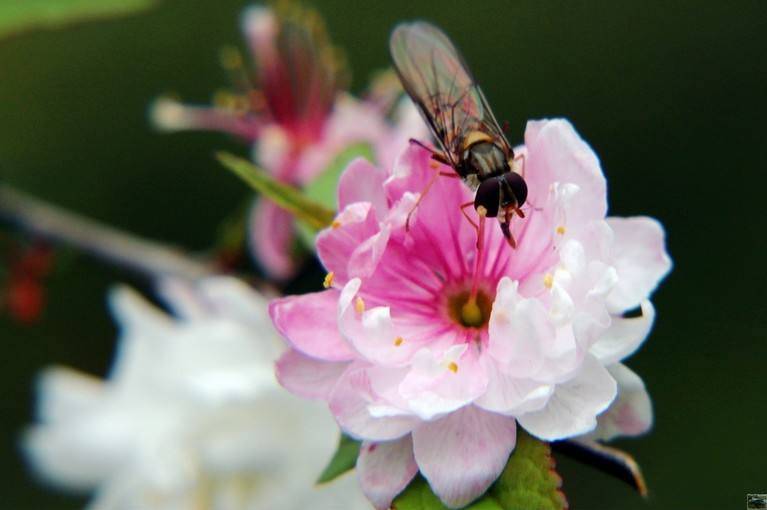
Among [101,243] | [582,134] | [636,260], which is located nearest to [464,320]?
[636,260]

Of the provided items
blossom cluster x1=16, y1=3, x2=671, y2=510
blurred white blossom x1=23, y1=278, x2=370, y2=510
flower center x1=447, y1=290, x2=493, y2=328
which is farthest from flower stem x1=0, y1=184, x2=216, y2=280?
flower center x1=447, y1=290, x2=493, y2=328

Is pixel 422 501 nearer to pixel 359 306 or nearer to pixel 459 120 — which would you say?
pixel 359 306

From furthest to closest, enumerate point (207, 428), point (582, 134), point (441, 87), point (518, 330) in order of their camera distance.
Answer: point (582, 134)
point (207, 428)
point (441, 87)
point (518, 330)

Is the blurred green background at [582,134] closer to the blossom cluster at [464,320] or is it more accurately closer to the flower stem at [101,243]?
the flower stem at [101,243]

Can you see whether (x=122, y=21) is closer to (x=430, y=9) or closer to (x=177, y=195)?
(x=177, y=195)

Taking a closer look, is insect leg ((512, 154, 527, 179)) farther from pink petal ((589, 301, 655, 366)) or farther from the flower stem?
the flower stem

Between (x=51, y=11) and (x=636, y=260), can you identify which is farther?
(x=51, y=11)
